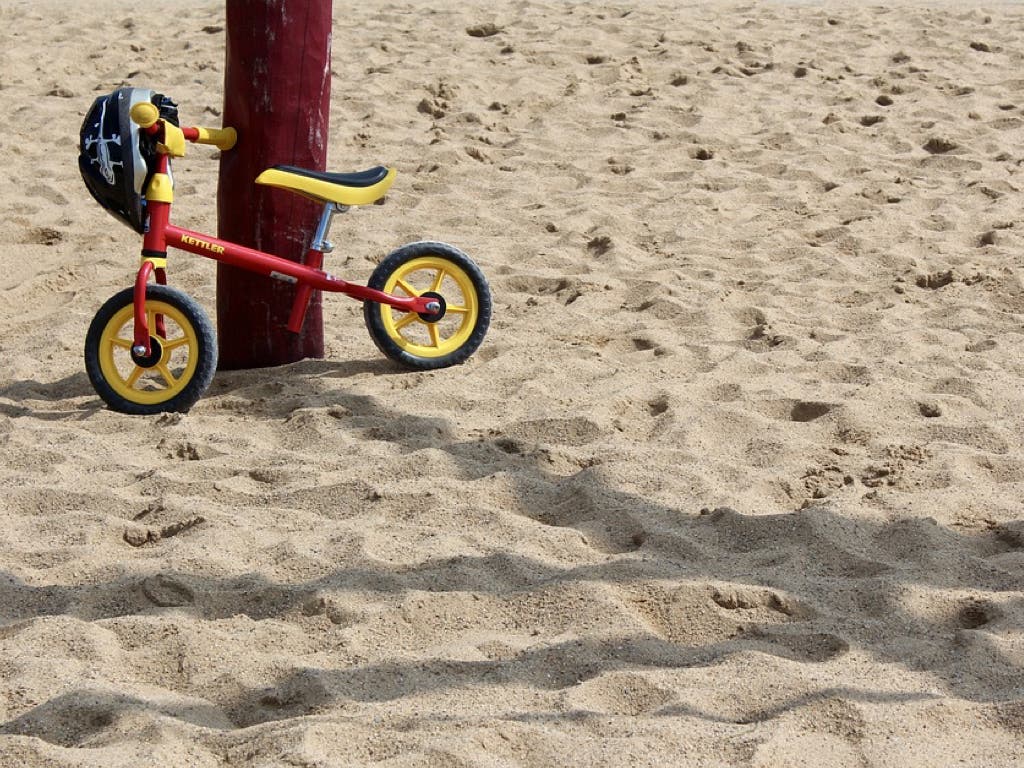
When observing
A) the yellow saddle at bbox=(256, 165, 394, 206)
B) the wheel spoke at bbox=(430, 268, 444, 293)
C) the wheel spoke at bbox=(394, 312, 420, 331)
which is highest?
the yellow saddle at bbox=(256, 165, 394, 206)

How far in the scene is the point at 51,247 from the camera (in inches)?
236

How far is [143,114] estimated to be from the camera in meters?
4.15

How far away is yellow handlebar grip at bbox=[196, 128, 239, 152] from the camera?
14.5 feet

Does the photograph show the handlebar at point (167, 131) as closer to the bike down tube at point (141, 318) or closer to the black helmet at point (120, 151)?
the black helmet at point (120, 151)

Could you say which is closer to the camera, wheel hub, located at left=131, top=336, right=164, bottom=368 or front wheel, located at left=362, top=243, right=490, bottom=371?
wheel hub, located at left=131, top=336, right=164, bottom=368

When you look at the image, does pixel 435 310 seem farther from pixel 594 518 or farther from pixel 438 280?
pixel 594 518

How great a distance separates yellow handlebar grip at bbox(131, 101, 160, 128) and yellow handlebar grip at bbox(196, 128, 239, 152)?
24 centimetres

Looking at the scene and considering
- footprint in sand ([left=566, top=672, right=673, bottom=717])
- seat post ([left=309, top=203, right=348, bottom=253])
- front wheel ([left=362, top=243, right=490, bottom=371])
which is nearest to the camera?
footprint in sand ([left=566, top=672, right=673, bottom=717])

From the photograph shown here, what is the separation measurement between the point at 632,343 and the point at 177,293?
1687 mm

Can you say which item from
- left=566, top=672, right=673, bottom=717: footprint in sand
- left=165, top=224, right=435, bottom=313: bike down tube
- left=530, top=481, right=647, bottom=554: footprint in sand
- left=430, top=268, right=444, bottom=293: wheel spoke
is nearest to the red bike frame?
left=165, top=224, right=435, bottom=313: bike down tube

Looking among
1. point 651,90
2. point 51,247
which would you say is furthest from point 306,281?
point 651,90

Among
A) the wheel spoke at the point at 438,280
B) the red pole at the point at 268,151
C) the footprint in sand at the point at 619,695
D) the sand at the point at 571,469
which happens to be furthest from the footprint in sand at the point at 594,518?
the red pole at the point at 268,151

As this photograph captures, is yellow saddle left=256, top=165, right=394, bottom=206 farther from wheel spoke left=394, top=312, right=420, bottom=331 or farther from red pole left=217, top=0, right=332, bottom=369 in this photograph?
wheel spoke left=394, top=312, right=420, bottom=331

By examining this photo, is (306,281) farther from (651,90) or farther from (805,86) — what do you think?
(805,86)
